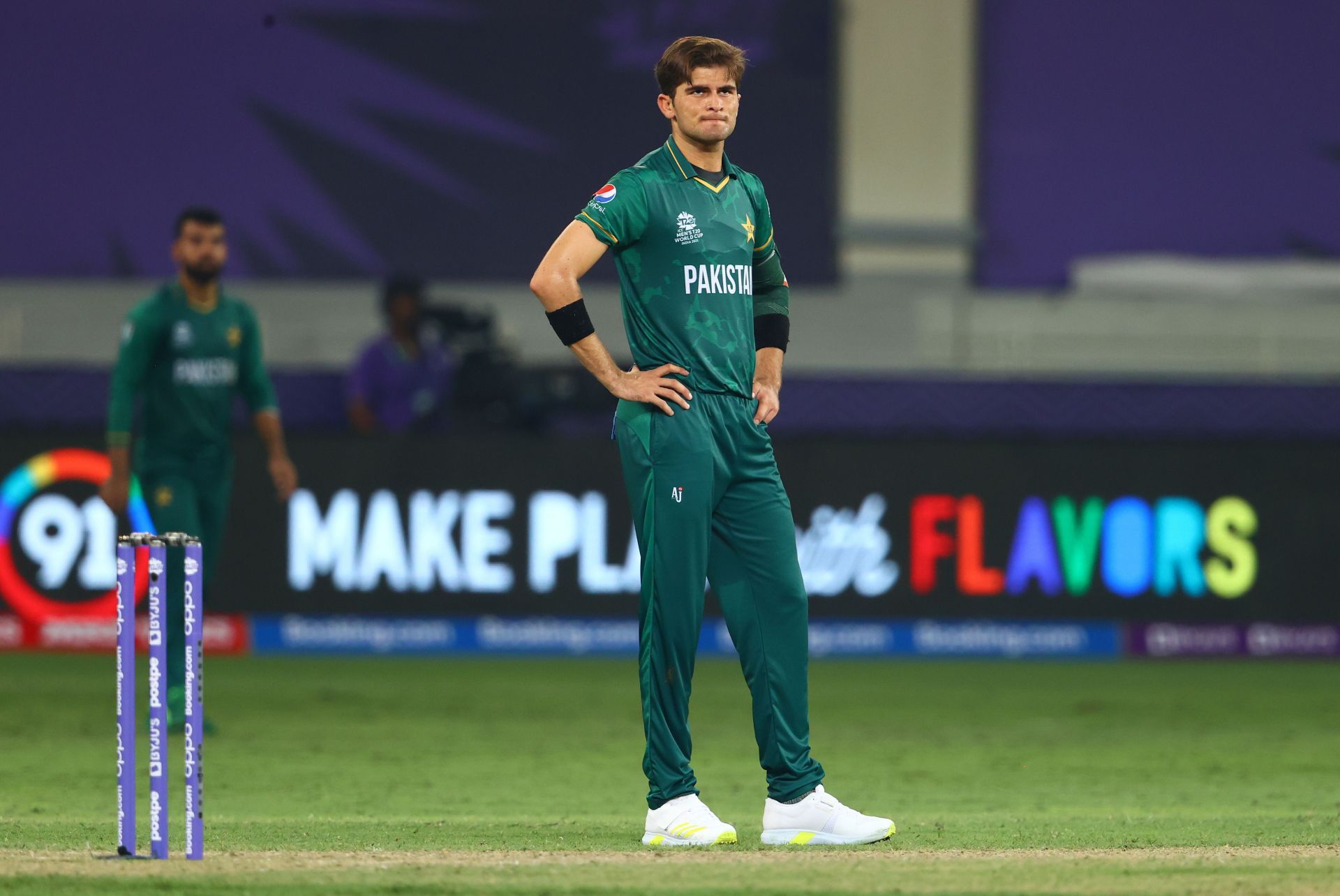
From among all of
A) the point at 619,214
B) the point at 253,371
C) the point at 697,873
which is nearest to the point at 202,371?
the point at 253,371

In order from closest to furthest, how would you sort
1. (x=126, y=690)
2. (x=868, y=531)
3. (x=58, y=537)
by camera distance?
(x=126, y=690)
(x=58, y=537)
(x=868, y=531)

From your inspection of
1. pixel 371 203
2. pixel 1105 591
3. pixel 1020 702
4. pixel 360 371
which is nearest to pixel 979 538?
pixel 1105 591

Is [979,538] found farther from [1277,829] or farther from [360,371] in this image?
[1277,829]

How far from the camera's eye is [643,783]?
289 inches

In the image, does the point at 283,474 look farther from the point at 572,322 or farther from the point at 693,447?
the point at 693,447

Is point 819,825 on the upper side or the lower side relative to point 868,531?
lower

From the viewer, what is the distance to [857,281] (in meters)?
16.3

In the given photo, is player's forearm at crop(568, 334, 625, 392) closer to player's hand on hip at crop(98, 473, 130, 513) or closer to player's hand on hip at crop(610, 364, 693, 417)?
player's hand on hip at crop(610, 364, 693, 417)

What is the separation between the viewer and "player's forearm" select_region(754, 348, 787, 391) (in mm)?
5652

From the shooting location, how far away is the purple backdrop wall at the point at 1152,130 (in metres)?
16.7

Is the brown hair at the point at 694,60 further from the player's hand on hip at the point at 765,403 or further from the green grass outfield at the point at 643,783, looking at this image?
the green grass outfield at the point at 643,783

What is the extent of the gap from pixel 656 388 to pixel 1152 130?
1244 centimetres

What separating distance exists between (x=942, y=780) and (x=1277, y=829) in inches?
68.8

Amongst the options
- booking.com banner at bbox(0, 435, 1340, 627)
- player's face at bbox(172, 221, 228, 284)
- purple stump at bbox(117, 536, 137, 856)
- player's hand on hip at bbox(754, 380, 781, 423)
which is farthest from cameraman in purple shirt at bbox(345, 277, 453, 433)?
purple stump at bbox(117, 536, 137, 856)
